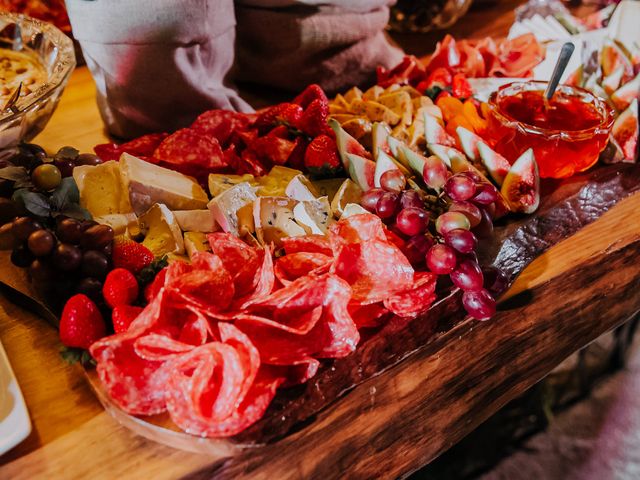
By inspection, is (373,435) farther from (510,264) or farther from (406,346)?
(510,264)

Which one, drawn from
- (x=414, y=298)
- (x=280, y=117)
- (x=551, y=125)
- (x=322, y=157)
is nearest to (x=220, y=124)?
(x=280, y=117)

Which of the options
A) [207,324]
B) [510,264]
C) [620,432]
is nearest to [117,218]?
[207,324]

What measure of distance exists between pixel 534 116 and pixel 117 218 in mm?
792

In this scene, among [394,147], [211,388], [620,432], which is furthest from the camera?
[620,432]

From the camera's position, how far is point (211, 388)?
0.66m

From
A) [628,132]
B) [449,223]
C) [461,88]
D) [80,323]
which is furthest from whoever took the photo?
[461,88]

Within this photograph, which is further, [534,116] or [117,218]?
[534,116]

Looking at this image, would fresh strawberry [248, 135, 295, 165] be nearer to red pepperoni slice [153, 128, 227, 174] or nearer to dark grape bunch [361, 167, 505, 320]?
red pepperoni slice [153, 128, 227, 174]

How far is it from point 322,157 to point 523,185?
1.15 ft

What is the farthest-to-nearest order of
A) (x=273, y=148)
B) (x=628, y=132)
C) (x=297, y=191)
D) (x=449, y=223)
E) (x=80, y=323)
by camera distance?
(x=628, y=132) < (x=273, y=148) < (x=297, y=191) < (x=449, y=223) < (x=80, y=323)

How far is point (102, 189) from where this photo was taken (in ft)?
2.94

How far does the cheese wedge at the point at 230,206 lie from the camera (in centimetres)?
87

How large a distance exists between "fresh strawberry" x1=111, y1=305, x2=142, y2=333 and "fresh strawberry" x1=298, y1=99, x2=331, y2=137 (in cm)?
50

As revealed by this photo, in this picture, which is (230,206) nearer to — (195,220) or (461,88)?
(195,220)
